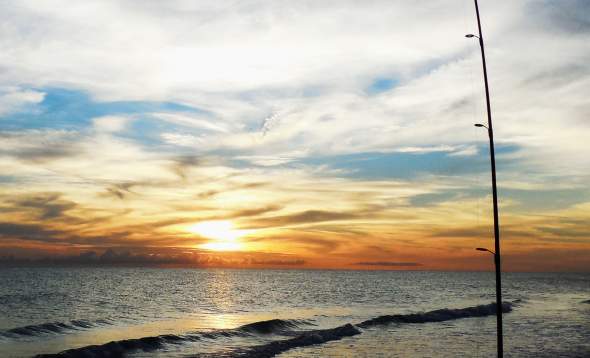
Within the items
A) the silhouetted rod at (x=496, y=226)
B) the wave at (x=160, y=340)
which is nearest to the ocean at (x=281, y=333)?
the wave at (x=160, y=340)

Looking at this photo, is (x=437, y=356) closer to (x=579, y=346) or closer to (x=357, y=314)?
(x=579, y=346)

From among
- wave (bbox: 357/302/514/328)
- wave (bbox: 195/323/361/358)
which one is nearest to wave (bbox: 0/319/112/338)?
wave (bbox: 195/323/361/358)

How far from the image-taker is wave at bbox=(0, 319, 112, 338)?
46.9 m

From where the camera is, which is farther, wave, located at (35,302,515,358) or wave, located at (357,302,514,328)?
wave, located at (357,302,514,328)

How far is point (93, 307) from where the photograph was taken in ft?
253

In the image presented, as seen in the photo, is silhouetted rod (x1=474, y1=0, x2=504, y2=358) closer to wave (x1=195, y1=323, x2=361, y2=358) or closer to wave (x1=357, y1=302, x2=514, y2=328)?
wave (x1=195, y1=323, x2=361, y2=358)

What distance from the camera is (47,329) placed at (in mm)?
49281

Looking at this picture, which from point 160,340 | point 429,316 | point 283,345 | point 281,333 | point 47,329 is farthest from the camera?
point 429,316

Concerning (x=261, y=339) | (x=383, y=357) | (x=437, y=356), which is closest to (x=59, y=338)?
(x=261, y=339)

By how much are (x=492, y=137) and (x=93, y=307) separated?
74.4 meters

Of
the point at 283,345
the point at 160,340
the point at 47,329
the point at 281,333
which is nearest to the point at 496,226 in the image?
the point at 283,345

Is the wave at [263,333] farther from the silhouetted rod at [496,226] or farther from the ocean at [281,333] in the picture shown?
the silhouetted rod at [496,226]

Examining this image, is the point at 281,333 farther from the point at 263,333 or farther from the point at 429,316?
the point at 429,316

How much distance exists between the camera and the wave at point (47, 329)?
46875 millimetres
